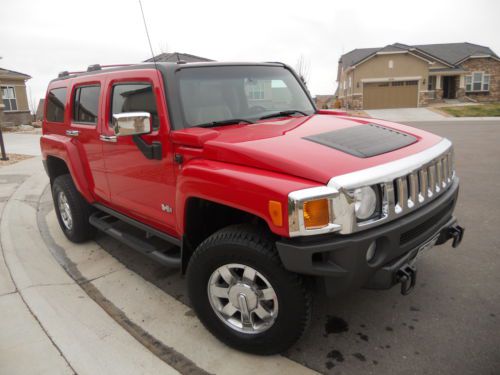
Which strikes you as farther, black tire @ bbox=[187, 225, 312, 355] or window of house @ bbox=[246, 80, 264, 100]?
window of house @ bbox=[246, 80, 264, 100]

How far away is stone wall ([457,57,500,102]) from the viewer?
118 ft

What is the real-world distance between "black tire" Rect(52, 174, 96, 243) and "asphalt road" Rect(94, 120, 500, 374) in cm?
55

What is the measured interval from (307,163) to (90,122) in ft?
8.61

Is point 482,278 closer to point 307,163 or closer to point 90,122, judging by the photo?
point 307,163

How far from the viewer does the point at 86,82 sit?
401cm

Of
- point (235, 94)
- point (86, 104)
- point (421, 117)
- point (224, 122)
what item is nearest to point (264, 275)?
point (224, 122)

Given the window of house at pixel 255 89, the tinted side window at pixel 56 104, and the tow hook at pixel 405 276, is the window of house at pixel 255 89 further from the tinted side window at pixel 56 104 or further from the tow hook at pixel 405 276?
the tinted side window at pixel 56 104

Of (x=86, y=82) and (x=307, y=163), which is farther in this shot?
(x=86, y=82)

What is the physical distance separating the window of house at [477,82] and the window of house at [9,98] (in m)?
37.7

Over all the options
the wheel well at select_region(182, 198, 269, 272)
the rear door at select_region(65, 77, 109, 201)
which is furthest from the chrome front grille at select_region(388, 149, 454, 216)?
the rear door at select_region(65, 77, 109, 201)

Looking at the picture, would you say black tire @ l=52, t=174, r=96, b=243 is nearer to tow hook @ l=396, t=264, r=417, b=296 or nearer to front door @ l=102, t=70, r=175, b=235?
front door @ l=102, t=70, r=175, b=235

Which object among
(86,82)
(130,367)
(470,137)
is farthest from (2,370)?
(470,137)

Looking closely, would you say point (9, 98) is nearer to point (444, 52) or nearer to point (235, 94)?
point (235, 94)

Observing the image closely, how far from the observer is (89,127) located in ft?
12.8
